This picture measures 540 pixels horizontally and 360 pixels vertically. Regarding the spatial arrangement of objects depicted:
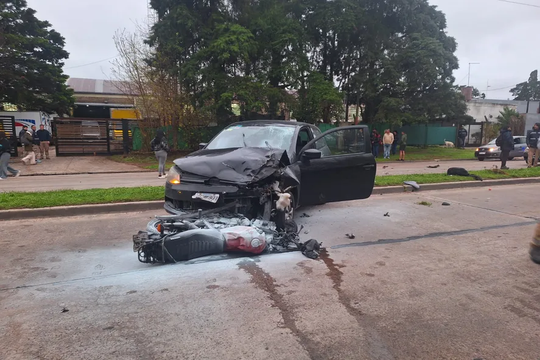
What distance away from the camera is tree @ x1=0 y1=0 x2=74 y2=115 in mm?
18688

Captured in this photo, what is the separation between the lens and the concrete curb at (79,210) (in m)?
6.59

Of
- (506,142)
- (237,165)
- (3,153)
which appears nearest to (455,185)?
(506,142)

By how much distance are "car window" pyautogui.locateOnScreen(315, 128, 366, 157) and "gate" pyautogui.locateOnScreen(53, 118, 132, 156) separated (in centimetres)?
1681

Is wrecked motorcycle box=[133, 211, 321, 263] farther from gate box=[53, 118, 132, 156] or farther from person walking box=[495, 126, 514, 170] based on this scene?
gate box=[53, 118, 132, 156]

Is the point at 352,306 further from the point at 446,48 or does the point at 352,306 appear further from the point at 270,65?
the point at 446,48

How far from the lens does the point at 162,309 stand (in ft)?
10.7

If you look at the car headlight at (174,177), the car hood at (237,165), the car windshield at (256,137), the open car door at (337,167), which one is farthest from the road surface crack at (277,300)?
the car windshield at (256,137)

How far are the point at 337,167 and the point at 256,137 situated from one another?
153cm

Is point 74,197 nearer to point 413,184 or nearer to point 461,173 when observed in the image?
point 413,184

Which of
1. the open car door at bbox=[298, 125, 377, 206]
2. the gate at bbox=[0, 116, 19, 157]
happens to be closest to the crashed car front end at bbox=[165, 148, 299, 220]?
the open car door at bbox=[298, 125, 377, 206]

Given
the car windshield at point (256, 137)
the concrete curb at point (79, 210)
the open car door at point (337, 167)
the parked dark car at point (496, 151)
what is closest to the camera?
the open car door at point (337, 167)

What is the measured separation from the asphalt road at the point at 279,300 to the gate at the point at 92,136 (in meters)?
15.7

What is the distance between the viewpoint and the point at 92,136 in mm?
20156

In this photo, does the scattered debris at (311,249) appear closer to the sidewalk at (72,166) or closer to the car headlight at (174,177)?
the car headlight at (174,177)
